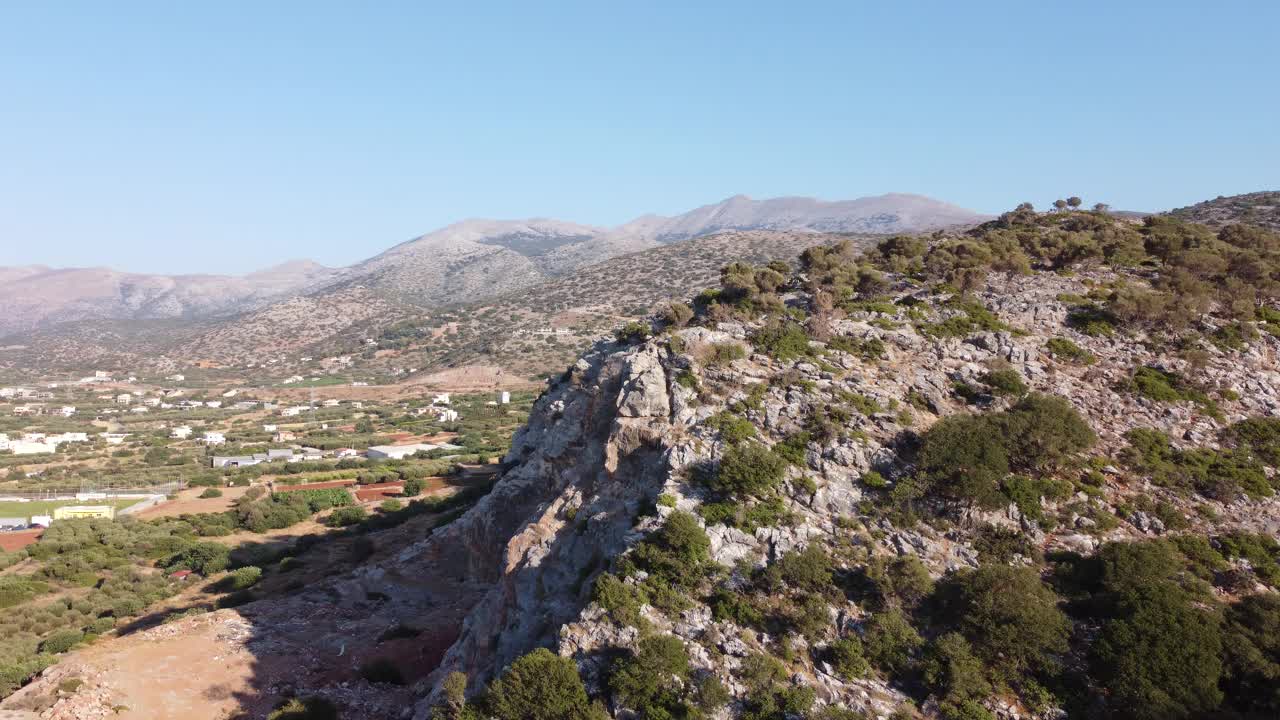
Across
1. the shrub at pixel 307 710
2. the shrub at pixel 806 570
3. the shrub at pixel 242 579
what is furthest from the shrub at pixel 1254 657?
the shrub at pixel 242 579

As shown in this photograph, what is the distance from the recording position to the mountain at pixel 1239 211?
2112 inches

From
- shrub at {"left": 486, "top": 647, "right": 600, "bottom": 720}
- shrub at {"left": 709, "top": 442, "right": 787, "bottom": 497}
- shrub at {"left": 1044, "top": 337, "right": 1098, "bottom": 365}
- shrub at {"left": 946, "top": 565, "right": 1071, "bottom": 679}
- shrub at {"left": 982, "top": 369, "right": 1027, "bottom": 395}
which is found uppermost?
shrub at {"left": 1044, "top": 337, "right": 1098, "bottom": 365}

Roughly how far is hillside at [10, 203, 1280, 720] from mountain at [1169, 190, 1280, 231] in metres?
28.9

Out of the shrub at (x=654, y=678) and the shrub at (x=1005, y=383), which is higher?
the shrub at (x=1005, y=383)

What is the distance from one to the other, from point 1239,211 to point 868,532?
62.8m

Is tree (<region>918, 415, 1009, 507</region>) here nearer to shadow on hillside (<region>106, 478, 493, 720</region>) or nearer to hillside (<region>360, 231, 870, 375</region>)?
shadow on hillside (<region>106, 478, 493, 720</region>)

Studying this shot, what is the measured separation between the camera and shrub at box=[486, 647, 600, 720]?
15523 mm

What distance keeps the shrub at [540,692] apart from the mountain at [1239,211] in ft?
188

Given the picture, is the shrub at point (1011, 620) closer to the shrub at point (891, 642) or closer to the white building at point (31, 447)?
the shrub at point (891, 642)

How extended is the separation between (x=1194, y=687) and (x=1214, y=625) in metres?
1.74

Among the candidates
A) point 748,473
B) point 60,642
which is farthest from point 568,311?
point 748,473

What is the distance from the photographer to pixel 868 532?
18734mm

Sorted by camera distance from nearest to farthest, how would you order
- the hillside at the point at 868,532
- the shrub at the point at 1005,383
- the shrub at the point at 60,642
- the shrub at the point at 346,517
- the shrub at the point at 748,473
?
1. the hillside at the point at 868,532
2. the shrub at the point at 748,473
3. the shrub at the point at 1005,383
4. the shrub at the point at 60,642
5. the shrub at the point at 346,517

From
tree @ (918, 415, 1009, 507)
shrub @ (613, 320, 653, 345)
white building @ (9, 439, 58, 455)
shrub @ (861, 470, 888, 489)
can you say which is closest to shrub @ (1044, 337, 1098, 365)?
tree @ (918, 415, 1009, 507)
